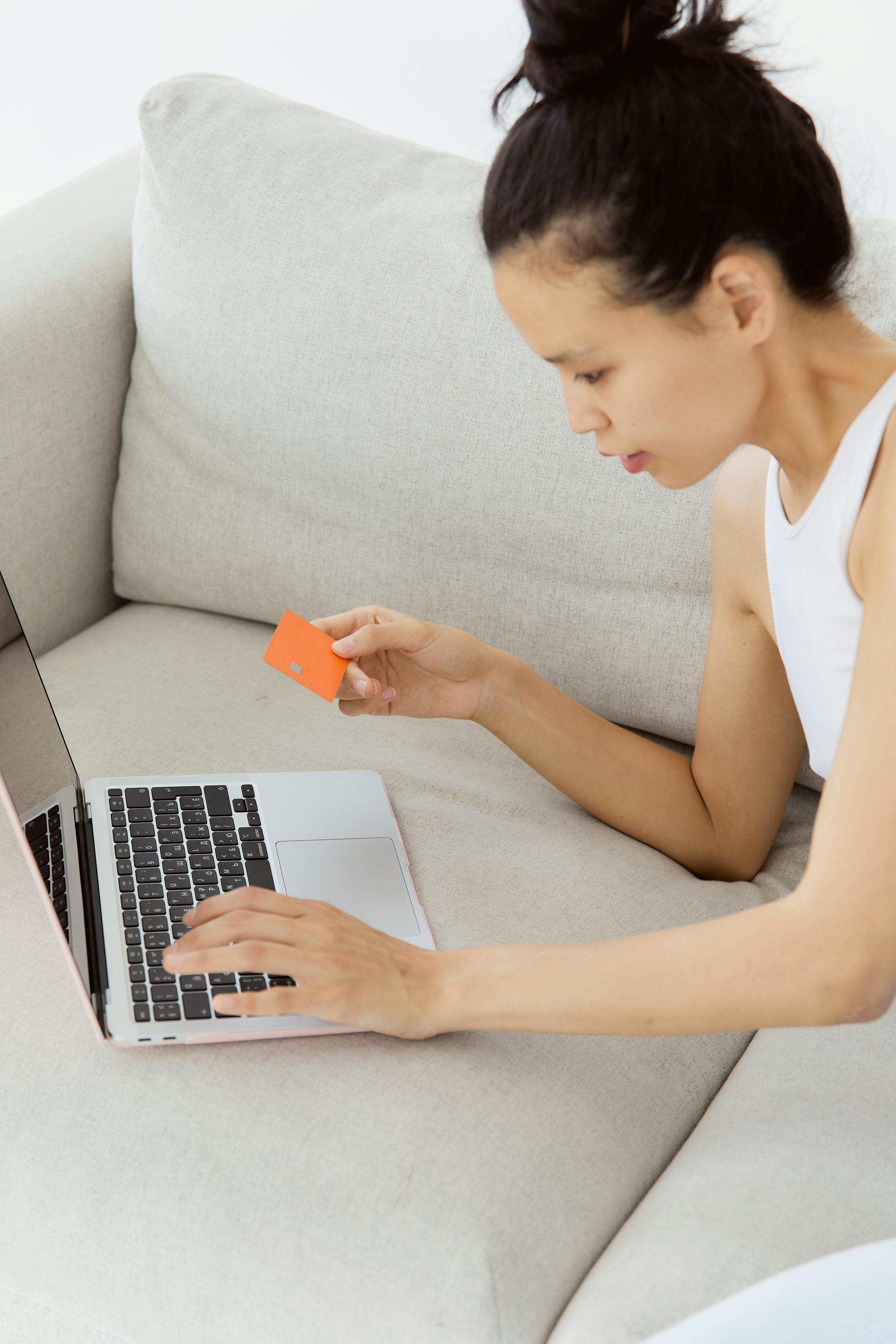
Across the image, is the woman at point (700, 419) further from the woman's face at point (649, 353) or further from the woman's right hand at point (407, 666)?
the woman's right hand at point (407, 666)

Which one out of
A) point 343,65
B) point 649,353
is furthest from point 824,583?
point 343,65

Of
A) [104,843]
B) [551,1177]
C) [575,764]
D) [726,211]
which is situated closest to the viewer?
[726,211]

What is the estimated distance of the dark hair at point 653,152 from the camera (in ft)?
2.31

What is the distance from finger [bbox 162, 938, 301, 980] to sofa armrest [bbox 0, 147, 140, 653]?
2.31 feet

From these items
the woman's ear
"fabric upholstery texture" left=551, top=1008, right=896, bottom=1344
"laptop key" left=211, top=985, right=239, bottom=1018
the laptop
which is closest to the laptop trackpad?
the laptop

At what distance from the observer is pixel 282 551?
1.37 m

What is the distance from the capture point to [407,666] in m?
1.14

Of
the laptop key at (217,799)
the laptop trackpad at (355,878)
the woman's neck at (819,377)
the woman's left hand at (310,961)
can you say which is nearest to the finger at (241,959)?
the woman's left hand at (310,961)

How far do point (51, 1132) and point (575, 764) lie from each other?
0.55 metres

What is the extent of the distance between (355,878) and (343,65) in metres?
1.34

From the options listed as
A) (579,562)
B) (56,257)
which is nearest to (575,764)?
(579,562)

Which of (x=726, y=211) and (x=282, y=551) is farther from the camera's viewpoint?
(x=282, y=551)

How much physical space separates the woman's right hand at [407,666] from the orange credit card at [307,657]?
11 millimetres

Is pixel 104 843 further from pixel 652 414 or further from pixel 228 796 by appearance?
pixel 652 414
